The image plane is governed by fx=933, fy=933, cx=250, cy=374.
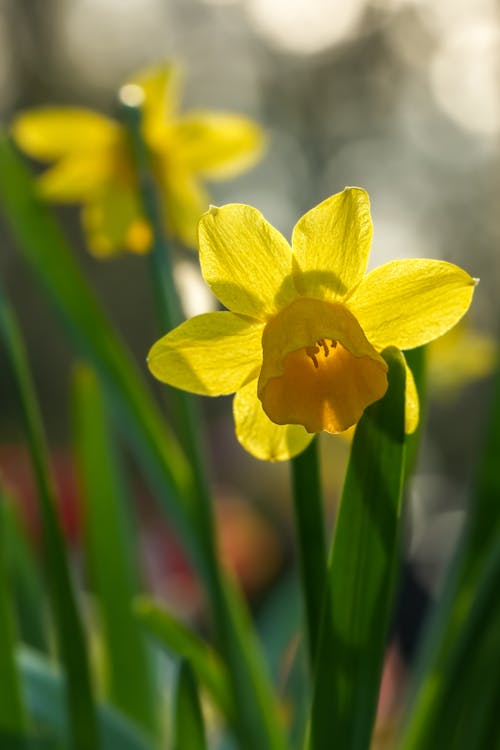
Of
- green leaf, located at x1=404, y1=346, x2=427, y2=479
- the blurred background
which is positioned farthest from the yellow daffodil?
the blurred background

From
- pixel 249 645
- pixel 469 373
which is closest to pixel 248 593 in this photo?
pixel 469 373

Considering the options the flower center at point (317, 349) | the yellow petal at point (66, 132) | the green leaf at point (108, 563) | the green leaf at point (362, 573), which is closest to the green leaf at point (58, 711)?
the green leaf at point (108, 563)

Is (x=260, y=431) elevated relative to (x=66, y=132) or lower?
lower

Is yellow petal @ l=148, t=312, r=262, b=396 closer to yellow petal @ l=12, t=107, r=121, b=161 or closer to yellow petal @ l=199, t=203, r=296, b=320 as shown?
yellow petal @ l=199, t=203, r=296, b=320

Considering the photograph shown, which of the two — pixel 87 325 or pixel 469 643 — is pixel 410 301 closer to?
pixel 469 643

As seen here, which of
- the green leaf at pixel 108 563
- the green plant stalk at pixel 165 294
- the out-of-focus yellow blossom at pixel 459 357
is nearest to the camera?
the green plant stalk at pixel 165 294

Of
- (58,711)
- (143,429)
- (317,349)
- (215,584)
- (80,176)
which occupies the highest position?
(80,176)

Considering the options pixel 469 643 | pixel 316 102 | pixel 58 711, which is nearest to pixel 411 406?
pixel 469 643

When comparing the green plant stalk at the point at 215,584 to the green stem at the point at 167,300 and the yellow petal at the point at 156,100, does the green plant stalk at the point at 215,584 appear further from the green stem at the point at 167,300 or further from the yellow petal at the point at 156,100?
the yellow petal at the point at 156,100
